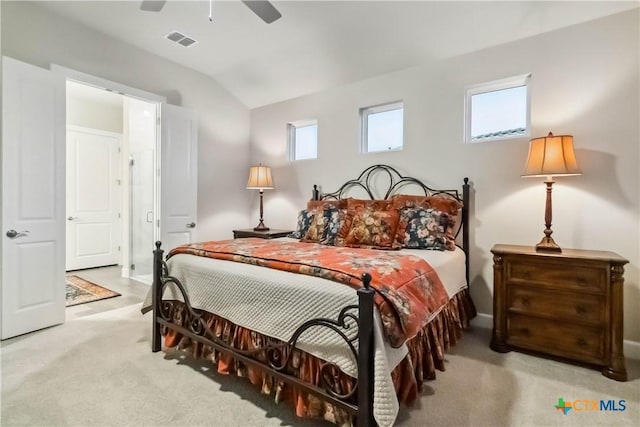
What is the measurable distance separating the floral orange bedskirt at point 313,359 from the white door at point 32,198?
4.62 ft

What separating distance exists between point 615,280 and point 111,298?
484cm

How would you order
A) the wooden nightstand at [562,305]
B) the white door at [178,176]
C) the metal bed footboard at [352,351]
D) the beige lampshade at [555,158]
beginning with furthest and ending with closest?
the white door at [178,176]
the beige lampshade at [555,158]
the wooden nightstand at [562,305]
the metal bed footboard at [352,351]

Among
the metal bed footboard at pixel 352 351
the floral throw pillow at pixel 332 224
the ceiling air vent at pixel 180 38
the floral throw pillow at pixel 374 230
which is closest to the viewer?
the metal bed footboard at pixel 352 351

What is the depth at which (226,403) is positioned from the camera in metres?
1.77

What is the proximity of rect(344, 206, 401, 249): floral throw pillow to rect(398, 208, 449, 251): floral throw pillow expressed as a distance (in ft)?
0.35

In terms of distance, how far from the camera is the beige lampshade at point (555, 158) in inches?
91.0

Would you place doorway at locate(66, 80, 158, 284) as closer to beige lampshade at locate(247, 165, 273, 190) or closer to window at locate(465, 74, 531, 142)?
beige lampshade at locate(247, 165, 273, 190)

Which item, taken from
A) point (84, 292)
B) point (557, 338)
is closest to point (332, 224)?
point (557, 338)

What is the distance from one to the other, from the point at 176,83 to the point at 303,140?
181 cm

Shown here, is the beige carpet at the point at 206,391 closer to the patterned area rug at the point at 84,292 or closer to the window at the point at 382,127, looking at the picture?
the patterned area rug at the point at 84,292

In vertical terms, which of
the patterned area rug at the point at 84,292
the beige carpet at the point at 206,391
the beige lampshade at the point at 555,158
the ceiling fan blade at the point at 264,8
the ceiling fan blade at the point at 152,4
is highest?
the ceiling fan blade at the point at 152,4

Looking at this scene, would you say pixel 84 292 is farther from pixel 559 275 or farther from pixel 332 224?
pixel 559 275

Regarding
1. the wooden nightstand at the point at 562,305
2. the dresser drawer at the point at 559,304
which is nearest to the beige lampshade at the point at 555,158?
the wooden nightstand at the point at 562,305

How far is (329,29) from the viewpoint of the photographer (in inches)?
123
